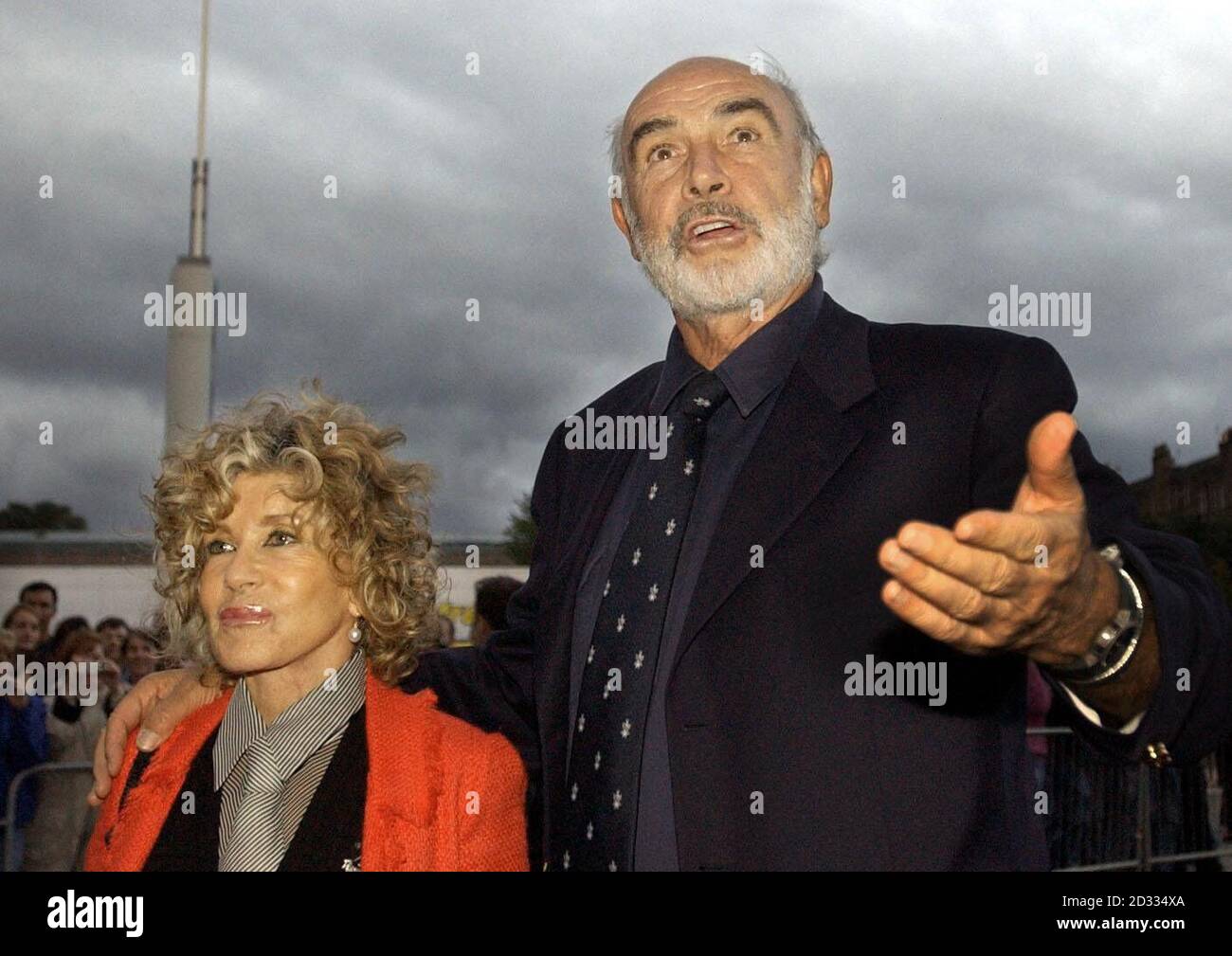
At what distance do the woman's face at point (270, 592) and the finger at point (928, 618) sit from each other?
5.18 feet

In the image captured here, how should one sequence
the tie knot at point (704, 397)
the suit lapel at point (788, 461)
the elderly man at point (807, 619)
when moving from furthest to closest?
1. the tie knot at point (704, 397)
2. the suit lapel at point (788, 461)
3. the elderly man at point (807, 619)

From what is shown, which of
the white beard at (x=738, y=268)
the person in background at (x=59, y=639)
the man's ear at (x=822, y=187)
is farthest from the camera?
the person in background at (x=59, y=639)

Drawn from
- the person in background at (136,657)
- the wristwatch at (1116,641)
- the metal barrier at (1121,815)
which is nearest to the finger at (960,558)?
the wristwatch at (1116,641)

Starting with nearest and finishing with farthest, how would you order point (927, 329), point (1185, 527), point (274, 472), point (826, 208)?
point (927, 329), point (274, 472), point (826, 208), point (1185, 527)

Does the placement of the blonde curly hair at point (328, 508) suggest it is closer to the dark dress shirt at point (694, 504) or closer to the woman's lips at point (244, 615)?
the woman's lips at point (244, 615)

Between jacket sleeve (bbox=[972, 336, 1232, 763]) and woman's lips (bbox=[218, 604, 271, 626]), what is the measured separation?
58.6 inches

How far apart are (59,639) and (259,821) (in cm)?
594

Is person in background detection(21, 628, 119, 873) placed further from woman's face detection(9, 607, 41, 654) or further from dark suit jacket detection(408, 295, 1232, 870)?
dark suit jacket detection(408, 295, 1232, 870)

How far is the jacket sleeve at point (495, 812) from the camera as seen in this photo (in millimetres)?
2666

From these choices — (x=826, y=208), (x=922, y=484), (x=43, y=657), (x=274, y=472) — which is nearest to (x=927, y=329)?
(x=922, y=484)

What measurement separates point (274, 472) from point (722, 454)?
3.27 feet

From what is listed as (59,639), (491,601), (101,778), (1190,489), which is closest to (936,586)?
(101,778)
